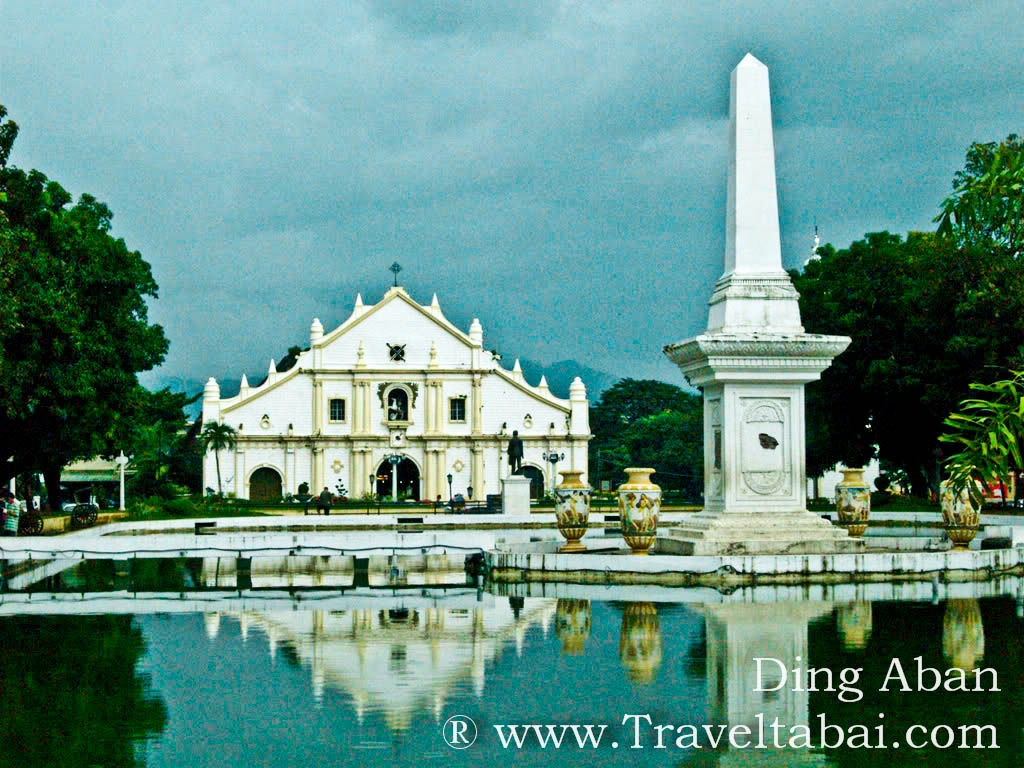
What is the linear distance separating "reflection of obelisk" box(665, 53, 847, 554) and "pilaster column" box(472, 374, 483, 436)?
5805 cm

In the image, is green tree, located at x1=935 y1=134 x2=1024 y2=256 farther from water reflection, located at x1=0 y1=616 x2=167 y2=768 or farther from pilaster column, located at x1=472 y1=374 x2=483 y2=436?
pilaster column, located at x1=472 y1=374 x2=483 y2=436

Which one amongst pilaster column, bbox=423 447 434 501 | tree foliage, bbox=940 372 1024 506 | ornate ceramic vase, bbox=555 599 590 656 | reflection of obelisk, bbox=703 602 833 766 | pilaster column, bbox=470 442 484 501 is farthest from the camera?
pilaster column, bbox=470 442 484 501

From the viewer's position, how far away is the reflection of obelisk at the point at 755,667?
271 inches

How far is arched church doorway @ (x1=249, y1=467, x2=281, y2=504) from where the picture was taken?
7450cm

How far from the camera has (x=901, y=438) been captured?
128ft

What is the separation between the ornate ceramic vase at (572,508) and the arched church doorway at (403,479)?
57462mm

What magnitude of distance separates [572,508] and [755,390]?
299 centimetres

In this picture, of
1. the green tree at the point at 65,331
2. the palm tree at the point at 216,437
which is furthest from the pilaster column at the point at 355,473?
the green tree at the point at 65,331

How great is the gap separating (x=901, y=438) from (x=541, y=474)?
Result: 119 feet

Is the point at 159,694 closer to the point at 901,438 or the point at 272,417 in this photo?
the point at 901,438

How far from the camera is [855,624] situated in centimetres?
1100

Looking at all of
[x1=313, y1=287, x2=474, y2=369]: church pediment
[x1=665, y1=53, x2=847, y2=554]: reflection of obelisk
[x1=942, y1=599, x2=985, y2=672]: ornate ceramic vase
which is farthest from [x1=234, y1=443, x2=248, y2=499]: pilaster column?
[x1=942, y1=599, x2=985, y2=672]: ornate ceramic vase

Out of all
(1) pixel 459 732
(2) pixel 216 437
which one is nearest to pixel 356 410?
(2) pixel 216 437

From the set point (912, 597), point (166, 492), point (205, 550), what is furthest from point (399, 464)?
point (912, 597)
